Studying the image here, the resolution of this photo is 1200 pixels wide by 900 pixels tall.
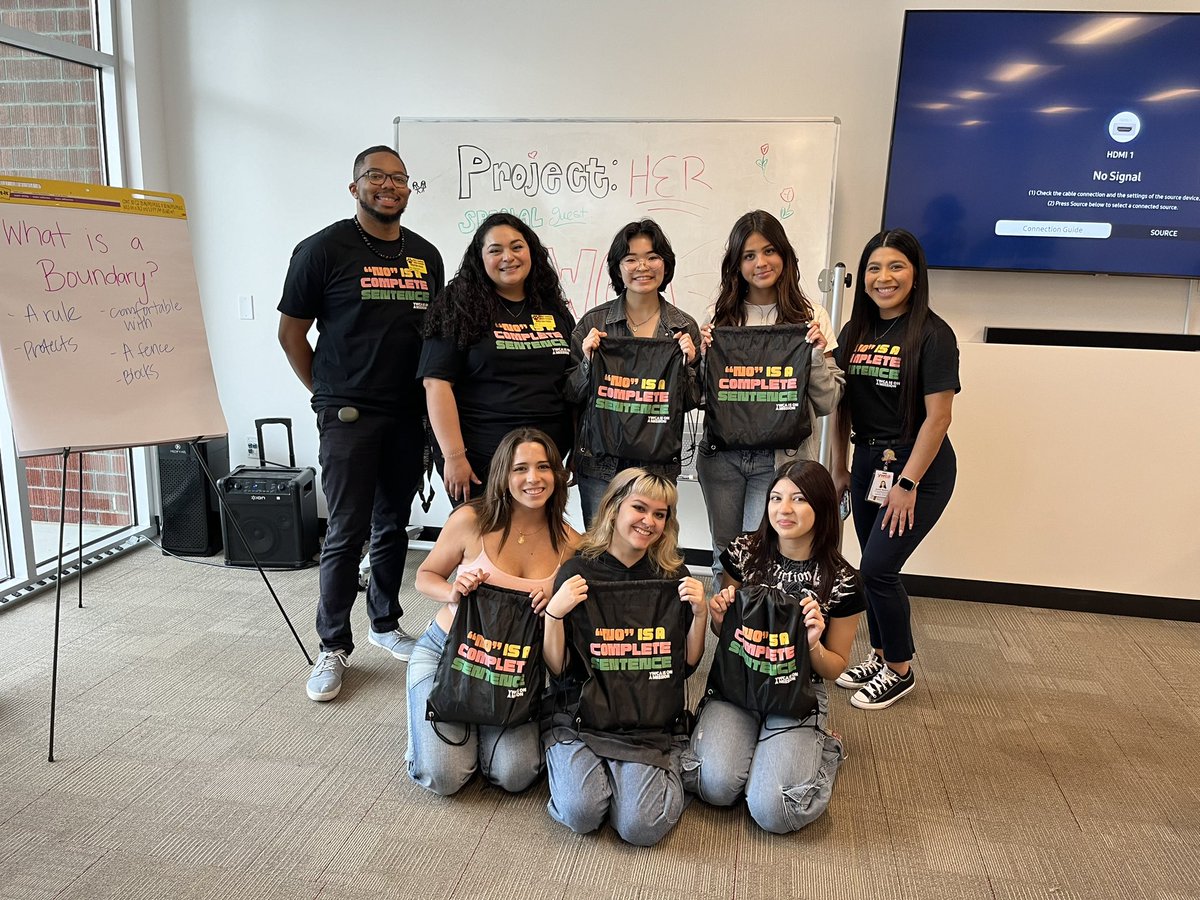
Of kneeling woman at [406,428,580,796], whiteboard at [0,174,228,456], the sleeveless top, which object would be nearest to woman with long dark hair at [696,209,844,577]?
kneeling woman at [406,428,580,796]

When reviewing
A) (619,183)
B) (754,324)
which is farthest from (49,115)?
(754,324)

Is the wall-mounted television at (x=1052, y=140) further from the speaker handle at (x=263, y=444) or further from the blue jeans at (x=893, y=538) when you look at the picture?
the speaker handle at (x=263, y=444)

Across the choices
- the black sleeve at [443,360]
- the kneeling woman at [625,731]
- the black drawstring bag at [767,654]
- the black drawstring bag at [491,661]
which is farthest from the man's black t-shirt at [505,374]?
the black drawstring bag at [767,654]

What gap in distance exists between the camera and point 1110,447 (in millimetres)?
3330

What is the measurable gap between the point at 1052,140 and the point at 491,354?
7.67 ft

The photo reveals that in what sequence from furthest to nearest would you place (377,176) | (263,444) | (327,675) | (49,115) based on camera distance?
(263,444)
(49,115)
(327,675)
(377,176)

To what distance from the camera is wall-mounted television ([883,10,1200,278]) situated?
308cm

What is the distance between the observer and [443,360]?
236 cm

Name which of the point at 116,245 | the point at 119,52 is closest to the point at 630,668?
the point at 116,245

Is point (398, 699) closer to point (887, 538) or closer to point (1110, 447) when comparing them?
point (887, 538)

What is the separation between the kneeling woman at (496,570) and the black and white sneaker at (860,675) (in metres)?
1.12

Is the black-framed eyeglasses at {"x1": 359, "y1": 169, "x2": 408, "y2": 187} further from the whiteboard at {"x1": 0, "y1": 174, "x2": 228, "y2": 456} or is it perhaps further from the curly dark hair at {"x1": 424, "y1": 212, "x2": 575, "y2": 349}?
the whiteboard at {"x1": 0, "y1": 174, "x2": 228, "y2": 456}

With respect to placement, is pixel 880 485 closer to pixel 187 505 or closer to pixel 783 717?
pixel 783 717

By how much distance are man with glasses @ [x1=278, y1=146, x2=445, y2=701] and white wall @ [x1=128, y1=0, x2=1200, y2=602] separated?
1201 mm
